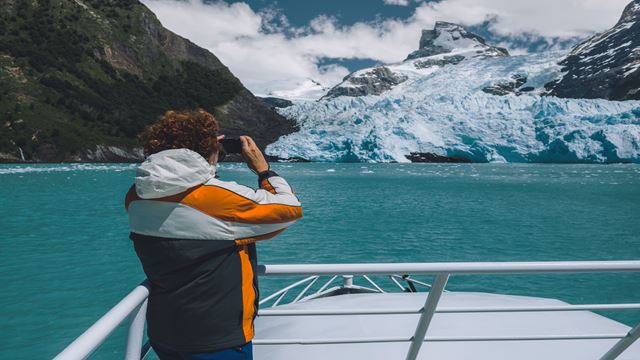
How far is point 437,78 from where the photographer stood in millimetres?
125000

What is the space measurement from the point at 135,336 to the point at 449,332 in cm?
200

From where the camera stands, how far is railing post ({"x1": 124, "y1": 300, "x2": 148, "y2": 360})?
1.47 m

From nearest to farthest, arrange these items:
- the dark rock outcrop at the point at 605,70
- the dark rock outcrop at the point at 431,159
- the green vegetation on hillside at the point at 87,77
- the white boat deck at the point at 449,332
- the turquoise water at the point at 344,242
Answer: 1. the white boat deck at the point at 449,332
2. the turquoise water at the point at 344,242
3. the dark rock outcrop at the point at 431,159
4. the green vegetation on hillside at the point at 87,77
5. the dark rock outcrop at the point at 605,70

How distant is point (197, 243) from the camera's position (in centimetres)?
154

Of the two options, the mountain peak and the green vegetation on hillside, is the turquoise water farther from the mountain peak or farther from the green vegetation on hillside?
the mountain peak

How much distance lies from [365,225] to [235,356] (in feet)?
55.8

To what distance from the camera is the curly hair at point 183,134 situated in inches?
66.8

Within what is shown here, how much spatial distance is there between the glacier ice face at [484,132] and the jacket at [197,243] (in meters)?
62.8

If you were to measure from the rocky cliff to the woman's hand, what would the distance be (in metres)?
73.8

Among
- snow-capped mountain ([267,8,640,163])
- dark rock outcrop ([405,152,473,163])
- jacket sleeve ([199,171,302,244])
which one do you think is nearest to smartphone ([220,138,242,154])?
jacket sleeve ([199,171,302,244])

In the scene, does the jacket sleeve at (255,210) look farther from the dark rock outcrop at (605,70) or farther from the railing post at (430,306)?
the dark rock outcrop at (605,70)

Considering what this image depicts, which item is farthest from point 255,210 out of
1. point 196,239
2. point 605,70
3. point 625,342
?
point 605,70

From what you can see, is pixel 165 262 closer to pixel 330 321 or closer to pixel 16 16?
pixel 330 321

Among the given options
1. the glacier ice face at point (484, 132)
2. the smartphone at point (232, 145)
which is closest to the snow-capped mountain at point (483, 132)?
the glacier ice face at point (484, 132)
